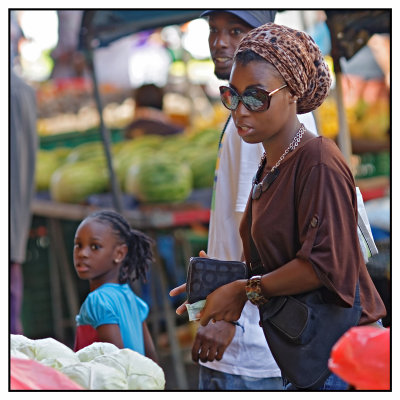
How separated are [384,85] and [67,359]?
21.3ft

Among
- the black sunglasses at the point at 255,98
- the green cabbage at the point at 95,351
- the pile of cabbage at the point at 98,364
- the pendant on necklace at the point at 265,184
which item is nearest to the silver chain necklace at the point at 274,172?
the pendant on necklace at the point at 265,184

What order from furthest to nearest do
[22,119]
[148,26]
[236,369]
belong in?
[22,119], [148,26], [236,369]

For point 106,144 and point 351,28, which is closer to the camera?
point 351,28

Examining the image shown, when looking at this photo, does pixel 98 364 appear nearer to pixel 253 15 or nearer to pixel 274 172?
pixel 274 172

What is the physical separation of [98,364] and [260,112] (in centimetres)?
88

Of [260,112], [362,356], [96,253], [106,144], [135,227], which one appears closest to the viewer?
[362,356]

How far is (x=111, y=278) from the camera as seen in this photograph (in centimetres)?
274

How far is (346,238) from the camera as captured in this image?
1.69 meters

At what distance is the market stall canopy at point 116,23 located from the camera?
3.97 m

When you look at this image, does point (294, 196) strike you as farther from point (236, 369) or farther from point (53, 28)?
point (53, 28)

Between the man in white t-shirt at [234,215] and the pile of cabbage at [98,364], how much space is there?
318 mm

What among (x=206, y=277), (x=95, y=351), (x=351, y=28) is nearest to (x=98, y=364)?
(x=95, y=351)

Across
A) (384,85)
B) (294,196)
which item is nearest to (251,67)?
(294,196)

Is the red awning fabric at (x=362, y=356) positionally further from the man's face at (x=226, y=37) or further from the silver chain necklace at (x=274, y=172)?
the man's face at (x=226, y=37)
